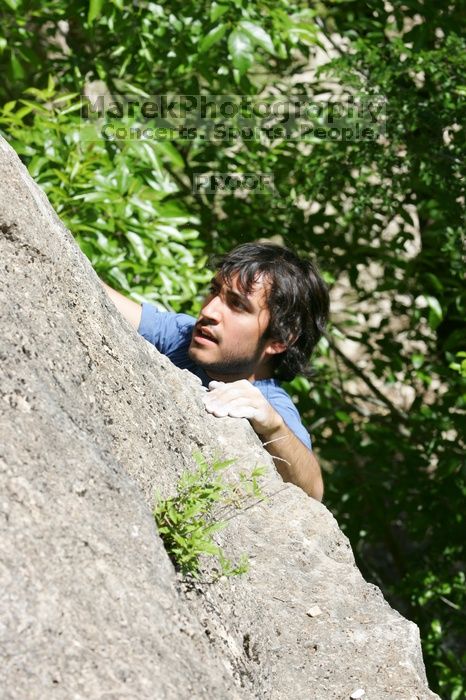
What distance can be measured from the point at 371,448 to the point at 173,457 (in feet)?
10.4

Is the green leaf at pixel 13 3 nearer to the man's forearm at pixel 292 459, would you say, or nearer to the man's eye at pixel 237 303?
the man's eye at pixel 237 303

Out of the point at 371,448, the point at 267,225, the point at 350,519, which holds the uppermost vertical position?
the point at 267,225

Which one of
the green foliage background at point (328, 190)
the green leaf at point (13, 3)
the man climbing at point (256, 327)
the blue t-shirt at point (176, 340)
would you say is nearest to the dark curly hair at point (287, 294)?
the man climbing at point (256, 327)

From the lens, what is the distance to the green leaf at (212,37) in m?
4.21

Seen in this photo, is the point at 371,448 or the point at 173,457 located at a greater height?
the point at 173,457

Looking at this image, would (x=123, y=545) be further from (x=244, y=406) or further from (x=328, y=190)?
(x=328, y=190)

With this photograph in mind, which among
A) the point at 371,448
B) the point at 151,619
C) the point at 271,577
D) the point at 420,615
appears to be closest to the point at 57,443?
the point at 151,619

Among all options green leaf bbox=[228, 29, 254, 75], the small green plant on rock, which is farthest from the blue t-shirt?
green leaf bbox=[228, 29, 254, 75]

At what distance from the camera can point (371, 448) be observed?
17.8ft

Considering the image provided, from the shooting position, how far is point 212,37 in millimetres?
4219

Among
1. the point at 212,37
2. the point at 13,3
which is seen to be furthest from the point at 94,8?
the point at 212,37

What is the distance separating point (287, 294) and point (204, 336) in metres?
0.32

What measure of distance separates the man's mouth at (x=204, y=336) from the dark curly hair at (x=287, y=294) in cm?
19

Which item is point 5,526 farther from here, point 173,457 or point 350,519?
point 350,519
